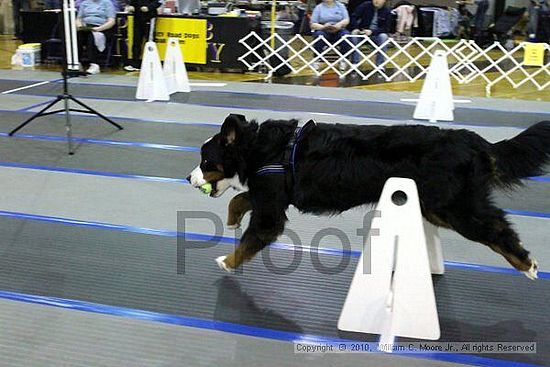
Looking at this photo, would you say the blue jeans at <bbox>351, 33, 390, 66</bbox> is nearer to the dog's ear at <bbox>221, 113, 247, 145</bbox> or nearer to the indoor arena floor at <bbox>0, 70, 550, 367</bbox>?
the indoor arena floor at <bbox>0, 70, 550, 367</bbox>

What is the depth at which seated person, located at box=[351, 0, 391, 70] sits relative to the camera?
477 inches

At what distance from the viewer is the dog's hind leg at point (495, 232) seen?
9.64 ft

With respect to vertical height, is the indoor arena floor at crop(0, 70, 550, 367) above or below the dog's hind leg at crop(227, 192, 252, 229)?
below

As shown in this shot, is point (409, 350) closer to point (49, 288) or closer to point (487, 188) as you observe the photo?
point (487, 188)

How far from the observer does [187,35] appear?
11.4 m

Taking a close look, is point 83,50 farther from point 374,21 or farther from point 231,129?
point 231,129

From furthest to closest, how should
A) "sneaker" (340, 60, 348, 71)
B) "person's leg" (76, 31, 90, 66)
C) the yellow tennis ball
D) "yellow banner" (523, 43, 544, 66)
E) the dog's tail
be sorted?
"sneaker" (340, 60, 348, 71) < "person's leg" (76, 31, 90, 66) < "yellow banner" (523, 43, 544, 66) < the yellow tennis ball < the dog's tail

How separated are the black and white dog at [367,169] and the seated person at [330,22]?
899cm

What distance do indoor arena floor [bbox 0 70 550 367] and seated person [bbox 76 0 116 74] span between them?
5.40m

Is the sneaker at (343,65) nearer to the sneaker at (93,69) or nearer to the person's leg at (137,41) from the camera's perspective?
the person's leg at (137,41)

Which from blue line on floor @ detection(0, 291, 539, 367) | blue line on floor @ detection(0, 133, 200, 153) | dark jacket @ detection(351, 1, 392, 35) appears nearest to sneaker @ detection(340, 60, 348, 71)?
dark jacket @ detection(351, 1, 392, 35)

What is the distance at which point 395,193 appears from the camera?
2.83m

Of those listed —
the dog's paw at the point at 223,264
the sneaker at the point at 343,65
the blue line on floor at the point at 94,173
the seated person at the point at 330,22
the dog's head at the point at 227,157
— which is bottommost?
the blue line on floor at the point at 94,173

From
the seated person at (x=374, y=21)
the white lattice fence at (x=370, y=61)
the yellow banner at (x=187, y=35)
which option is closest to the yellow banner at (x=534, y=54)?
the white lattice fence at (x=370, y=61)
